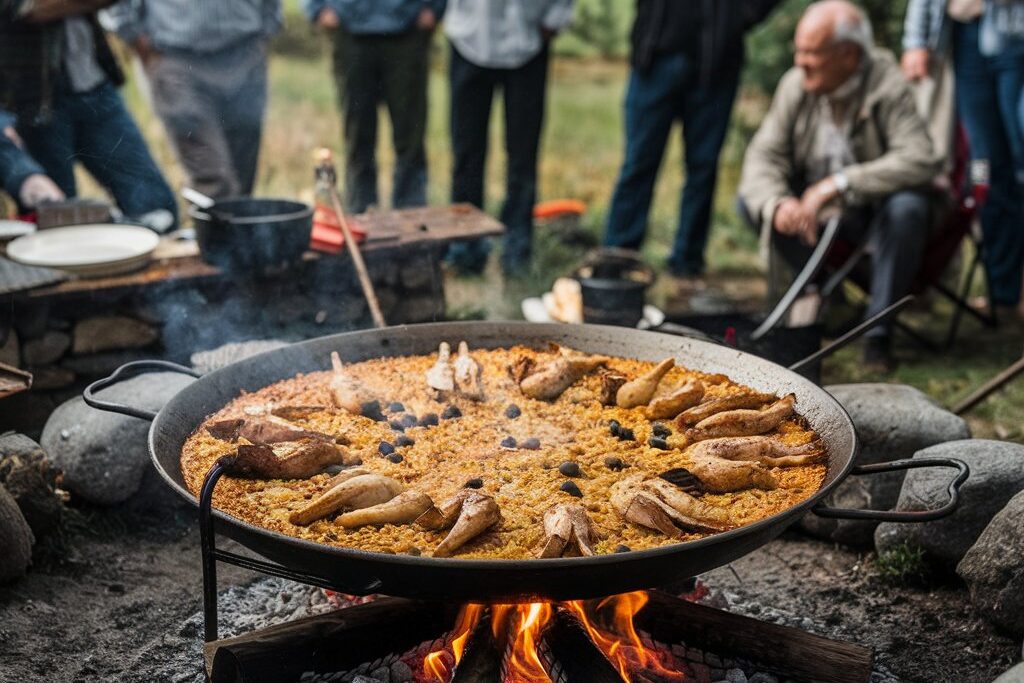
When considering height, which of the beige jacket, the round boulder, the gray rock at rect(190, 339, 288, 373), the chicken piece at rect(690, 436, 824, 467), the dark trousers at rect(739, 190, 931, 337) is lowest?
the round boulder

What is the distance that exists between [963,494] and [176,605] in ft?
10.2

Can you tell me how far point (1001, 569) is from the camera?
3443mm

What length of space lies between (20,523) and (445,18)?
5464 millimetres

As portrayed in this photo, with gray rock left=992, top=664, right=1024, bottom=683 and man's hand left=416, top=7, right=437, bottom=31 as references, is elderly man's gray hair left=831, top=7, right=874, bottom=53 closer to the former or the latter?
man's hand left=416, top=7, right=437, bottom=31

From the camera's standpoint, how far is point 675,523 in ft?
8.53

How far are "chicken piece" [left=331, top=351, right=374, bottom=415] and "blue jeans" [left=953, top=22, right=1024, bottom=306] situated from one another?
566 cm

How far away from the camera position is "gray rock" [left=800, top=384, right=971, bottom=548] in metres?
4.18

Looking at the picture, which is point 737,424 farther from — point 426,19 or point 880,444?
point 426,19

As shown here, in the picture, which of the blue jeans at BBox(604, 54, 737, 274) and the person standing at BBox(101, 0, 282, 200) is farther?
the blue jeans at BBox(604, 54, 737, 274)

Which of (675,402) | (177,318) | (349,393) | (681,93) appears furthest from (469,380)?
(681,93)

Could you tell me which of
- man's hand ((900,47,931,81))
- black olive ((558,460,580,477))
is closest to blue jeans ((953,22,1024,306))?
man's hand ((900,47,931,81))

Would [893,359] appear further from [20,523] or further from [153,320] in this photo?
[20,523]

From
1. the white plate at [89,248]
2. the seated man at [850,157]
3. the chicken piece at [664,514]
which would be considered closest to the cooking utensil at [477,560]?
the chicken piece at [664,514]

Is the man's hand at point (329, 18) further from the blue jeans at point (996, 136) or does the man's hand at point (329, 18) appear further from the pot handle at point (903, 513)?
the pot handle at point (903, 513)
